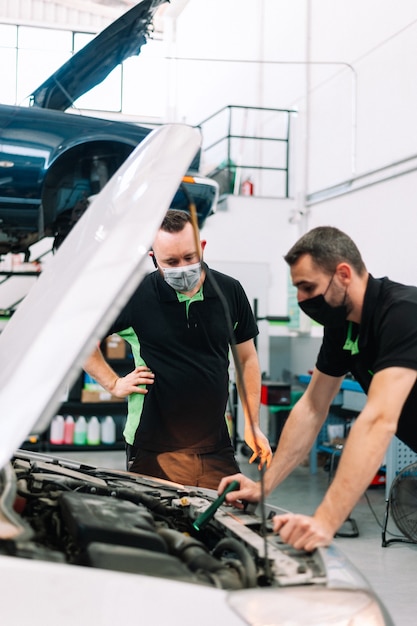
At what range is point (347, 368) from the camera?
2105mm

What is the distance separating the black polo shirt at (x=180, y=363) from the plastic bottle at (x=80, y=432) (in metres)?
5.01

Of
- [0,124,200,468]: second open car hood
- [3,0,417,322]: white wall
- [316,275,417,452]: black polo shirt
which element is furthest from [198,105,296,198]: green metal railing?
[0,124,200,468]: second open car hood

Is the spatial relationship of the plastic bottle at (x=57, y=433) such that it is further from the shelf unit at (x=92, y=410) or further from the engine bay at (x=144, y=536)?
the engine bay at (x=144, y=536)

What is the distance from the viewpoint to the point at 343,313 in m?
1.90

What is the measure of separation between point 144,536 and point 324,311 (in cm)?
88

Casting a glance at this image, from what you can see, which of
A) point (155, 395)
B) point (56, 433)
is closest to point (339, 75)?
point (56, 433)

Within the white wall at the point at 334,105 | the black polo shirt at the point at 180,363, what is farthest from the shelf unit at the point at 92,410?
the black polo shirt at the point at 180,363

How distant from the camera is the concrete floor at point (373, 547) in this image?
335 centimetres

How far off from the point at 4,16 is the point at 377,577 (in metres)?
13.3

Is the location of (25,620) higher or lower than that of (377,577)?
higher

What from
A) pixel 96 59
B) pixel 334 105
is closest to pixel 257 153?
pixel 334 105

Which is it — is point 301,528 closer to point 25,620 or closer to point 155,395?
point 25,620

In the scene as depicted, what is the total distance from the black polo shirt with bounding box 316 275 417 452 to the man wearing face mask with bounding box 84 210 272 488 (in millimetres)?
433

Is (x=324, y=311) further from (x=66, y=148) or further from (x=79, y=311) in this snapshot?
(x=66, y=148)
